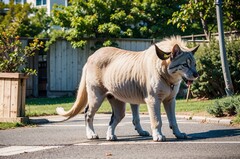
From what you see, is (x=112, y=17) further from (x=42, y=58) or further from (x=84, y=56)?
(x=42, y=58)

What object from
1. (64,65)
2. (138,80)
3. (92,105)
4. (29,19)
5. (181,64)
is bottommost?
(92,105)

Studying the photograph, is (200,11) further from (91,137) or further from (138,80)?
(91,137)

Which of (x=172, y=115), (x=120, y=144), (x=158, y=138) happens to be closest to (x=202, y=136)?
(x=172, y=115)

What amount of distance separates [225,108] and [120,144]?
4.54m

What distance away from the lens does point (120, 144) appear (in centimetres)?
884

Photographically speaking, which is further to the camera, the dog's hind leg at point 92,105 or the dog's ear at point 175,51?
the dog's hind leg at point 92,105

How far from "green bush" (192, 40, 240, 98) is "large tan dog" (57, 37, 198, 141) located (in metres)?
8.94

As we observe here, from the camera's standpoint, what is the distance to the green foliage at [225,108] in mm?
12336

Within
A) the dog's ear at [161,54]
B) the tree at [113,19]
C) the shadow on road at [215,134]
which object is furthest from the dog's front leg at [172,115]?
the tree at [113,19]

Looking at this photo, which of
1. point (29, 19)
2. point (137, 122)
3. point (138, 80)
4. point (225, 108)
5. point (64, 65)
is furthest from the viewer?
point (29, 19)

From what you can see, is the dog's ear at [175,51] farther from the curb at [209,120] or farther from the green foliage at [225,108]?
the green foliage at [225,108]

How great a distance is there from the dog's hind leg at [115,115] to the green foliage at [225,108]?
11.9ft

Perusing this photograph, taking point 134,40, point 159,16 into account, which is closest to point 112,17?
point 134,40

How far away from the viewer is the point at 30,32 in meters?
33.9
